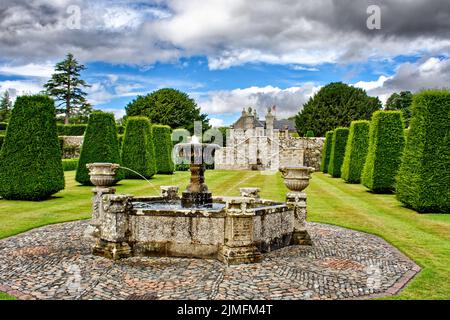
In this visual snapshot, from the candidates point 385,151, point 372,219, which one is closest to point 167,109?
point 385,151

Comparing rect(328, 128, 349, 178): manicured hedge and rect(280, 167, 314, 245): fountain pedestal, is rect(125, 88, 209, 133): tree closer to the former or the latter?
rect(328, 128, 349, 178): manicured hedge

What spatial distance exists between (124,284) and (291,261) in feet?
11.7

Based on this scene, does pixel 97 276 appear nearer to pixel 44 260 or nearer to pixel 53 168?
pixel 44 260

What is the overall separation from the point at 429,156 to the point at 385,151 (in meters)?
5.70

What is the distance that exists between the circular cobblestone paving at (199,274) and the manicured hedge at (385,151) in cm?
1146

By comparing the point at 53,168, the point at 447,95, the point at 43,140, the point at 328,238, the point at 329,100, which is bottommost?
the point at 328,238

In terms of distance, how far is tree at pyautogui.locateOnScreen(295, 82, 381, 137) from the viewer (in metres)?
56.1

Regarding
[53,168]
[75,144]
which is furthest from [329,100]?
[53,168]

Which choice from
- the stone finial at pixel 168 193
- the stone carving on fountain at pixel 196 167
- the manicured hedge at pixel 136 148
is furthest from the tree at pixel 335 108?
the stone carving on fountain at pixel 196 167

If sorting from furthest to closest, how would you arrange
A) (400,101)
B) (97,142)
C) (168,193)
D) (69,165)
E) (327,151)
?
(400,101), (327,151), (69,165), (97,142), (168,193)

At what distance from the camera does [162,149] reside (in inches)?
1286

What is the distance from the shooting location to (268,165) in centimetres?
4453

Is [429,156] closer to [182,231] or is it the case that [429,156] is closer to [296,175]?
[296,175]

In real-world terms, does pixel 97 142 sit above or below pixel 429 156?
above
